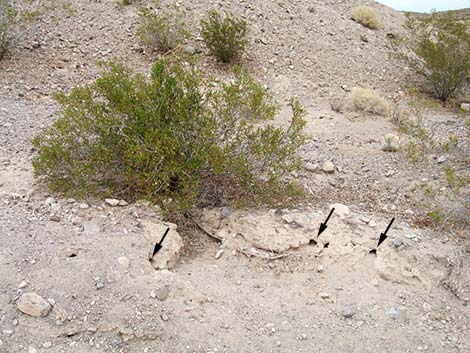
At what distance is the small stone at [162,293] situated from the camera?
11.8 ft

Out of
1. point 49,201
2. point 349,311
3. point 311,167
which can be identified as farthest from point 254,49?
point 349,311

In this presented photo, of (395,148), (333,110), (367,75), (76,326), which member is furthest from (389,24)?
(76,326)

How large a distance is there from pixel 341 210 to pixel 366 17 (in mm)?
8771

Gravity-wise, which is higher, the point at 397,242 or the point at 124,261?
the point at 397,242

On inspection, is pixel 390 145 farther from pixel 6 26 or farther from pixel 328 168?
pixel 6 26

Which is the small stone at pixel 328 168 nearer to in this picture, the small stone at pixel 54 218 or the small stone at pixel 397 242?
the small stone at pixel 397 242

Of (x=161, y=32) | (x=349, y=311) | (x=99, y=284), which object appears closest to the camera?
(x=99, y=284)

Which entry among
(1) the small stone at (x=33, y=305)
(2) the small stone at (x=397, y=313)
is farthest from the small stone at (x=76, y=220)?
(2) the small stone at (x=397, y=313)

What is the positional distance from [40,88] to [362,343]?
641 cm

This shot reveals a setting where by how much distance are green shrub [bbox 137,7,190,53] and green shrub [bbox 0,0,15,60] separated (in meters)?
2.21

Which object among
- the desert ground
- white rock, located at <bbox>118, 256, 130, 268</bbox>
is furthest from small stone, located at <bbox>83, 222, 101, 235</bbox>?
white rock, located at <bbox>118, 256, 130, 268</bbox>

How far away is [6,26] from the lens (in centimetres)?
829

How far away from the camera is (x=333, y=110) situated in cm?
832

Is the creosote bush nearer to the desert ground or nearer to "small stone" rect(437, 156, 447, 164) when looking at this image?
the desert ground
